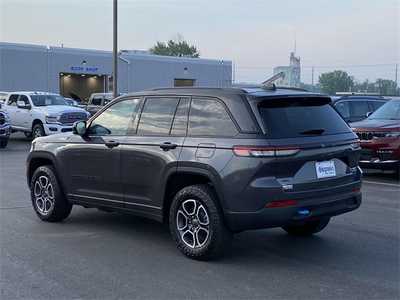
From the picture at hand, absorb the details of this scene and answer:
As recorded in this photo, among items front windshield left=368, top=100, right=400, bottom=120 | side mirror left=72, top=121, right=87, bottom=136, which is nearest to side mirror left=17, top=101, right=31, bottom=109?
front windshield left=368, top=100, right=400, bottom=120

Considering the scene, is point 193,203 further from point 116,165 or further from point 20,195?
point 20,195

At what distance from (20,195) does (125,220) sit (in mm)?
2752

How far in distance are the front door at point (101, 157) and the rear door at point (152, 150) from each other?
17 cm

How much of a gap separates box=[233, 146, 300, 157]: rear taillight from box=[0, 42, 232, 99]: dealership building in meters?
47.6

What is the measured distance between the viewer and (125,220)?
807cm

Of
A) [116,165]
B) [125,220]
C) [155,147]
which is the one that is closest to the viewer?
[155,147]

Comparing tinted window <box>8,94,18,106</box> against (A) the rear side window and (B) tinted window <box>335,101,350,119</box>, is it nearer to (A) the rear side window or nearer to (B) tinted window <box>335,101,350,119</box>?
(A) the rear side window

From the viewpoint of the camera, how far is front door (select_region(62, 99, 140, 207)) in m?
6.98

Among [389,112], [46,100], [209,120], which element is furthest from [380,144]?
[46,100]

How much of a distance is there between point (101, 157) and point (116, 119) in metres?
0.49

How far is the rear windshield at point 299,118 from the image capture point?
19.1 ft

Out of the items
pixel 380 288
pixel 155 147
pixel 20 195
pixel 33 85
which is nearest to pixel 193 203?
pixel 155 147

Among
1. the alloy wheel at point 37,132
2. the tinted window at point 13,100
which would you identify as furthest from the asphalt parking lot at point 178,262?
the tinted window at point 13,100

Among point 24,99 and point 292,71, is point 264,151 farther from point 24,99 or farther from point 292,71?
point 292,71
